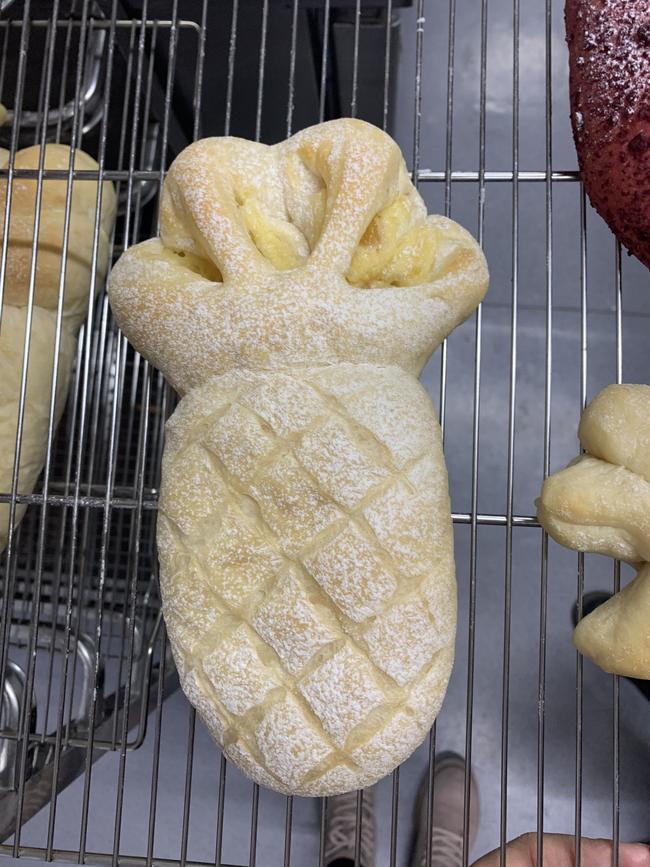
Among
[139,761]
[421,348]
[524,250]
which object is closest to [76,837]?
[139,761]

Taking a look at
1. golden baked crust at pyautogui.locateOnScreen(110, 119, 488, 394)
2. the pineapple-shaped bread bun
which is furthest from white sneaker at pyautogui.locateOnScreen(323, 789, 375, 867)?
golden baked crust at pyautogui.locateOnScreen(110, 119, 488, 394)

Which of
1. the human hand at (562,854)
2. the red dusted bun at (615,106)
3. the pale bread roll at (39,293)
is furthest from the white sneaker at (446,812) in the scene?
the red dusted bun at (615,106)

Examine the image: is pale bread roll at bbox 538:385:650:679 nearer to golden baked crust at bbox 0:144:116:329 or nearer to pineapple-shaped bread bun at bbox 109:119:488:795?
pineapple-shaped bread bun at bbox 109:119:488:795

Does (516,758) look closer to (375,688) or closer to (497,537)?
(497,537)

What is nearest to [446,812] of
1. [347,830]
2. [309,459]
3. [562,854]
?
[347,830]

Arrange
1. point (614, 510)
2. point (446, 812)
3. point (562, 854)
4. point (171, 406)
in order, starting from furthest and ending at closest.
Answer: point (446, 812)
point (171, 406)
point (562, 854)
point (614, 510)

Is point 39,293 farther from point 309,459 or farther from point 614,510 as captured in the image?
point 614,510

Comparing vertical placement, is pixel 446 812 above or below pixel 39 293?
below
